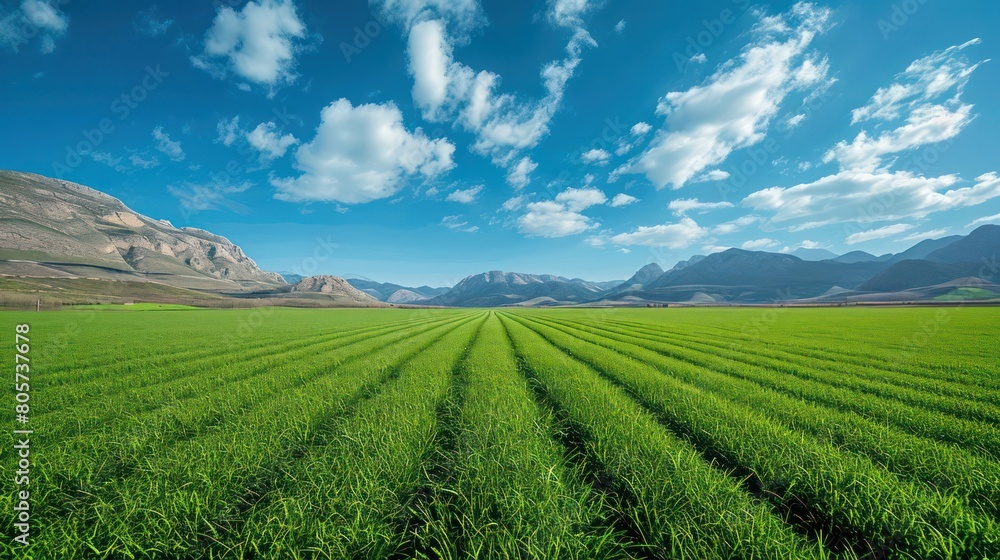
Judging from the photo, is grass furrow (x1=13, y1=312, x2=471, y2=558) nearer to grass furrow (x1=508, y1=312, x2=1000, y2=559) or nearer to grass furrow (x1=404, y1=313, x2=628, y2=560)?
grass furrow (x1=404, y1=313, x2=628, y2=560)

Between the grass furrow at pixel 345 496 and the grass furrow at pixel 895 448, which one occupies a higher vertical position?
the grass furrow at pixel 345 496

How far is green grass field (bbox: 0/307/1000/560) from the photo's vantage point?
10.6 feet

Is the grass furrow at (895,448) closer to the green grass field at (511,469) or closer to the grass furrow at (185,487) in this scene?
the green grass field at (511,469)

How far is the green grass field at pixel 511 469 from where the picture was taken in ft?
10.6

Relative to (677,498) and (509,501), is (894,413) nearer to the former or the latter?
(677,498)

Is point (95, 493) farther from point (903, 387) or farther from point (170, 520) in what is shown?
point (903, 387)

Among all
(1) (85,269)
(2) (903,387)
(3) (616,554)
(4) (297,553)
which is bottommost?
(2) (903,387)

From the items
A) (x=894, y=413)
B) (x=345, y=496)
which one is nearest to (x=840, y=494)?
(x=894, y=413)

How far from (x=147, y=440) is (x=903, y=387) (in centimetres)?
1834

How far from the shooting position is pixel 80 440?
5.61 m

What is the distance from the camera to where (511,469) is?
4.52 metres

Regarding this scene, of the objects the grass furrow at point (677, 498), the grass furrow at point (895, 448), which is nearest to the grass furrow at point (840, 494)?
the grass furrow at point (895, 448)

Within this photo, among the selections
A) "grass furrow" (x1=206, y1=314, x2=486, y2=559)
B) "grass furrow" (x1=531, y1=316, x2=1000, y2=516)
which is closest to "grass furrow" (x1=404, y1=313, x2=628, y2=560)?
"grass furrow" (x1=206, y1=314, x2=486, y2=559)

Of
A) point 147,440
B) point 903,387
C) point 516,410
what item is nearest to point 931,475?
point 516,410
